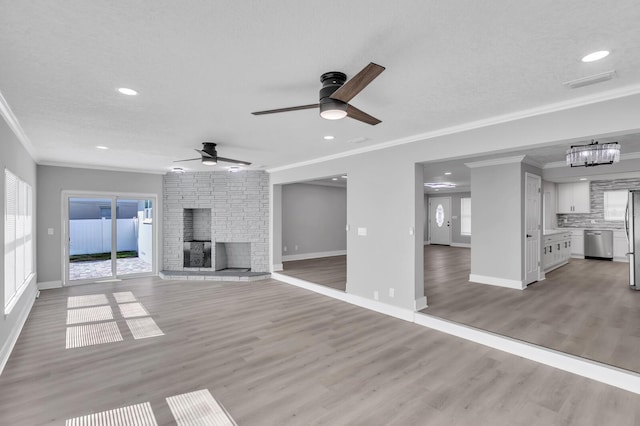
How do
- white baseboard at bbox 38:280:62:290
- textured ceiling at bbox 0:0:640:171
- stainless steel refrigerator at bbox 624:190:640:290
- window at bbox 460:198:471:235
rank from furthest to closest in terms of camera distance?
1. window at bbox 460:198:471:235
2. white baseboard at bbox 38:280:62:290
3. stainless steel refrigerator at bbox 624:190:640:290
4. textured ceiling at bbox 0:0:640:171

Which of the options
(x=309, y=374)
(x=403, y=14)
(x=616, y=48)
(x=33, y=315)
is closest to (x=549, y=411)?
(x=309, y=374)

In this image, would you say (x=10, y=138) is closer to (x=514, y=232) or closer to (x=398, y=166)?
(x=398, y=166)

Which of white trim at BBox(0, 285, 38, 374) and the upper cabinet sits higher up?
the upper cabinet

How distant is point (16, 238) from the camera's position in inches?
159

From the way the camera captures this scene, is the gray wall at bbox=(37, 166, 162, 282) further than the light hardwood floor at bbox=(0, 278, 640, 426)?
Yes

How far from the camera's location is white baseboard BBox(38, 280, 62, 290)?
616cm

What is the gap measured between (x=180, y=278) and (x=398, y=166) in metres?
5.49

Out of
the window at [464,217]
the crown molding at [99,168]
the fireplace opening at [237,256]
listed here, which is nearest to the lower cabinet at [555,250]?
the window at [464,217]

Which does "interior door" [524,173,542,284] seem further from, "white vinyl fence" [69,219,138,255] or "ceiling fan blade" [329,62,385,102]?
"white vinyl fence" [69,219,138,255]

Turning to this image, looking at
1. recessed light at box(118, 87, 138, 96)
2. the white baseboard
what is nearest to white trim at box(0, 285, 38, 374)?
the white baseboard

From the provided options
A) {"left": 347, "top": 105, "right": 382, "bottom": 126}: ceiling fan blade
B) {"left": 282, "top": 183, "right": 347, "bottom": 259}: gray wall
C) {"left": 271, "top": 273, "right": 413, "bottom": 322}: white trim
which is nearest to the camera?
{"left": 347, "top": 105, "right": 382, "bottom": 126}: ceiling fan blade

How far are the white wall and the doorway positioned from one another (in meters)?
4.37

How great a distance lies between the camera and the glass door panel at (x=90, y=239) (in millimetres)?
6598

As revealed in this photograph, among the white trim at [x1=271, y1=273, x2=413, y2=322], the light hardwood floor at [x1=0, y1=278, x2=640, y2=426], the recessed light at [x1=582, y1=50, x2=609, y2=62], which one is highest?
the recessed light at [x1=582, y1=50, x2=609, y2=62]
